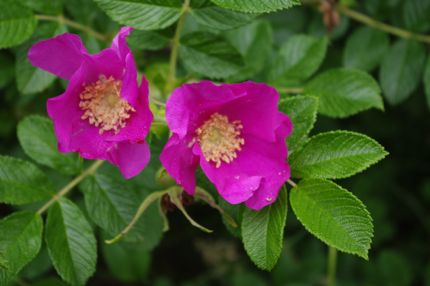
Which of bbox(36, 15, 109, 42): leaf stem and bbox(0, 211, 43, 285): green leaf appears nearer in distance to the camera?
bbox(0, 211, 43, 285): green leaf

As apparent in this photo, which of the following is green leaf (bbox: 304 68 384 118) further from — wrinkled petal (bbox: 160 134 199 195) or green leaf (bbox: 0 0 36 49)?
green leaf (bbox: 0 0 36 49)

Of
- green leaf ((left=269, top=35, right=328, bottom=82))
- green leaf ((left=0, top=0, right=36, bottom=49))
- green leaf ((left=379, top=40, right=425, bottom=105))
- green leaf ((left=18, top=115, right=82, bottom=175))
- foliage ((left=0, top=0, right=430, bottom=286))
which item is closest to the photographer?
foliage ((left=0, top=0, right=430, bottom=286))

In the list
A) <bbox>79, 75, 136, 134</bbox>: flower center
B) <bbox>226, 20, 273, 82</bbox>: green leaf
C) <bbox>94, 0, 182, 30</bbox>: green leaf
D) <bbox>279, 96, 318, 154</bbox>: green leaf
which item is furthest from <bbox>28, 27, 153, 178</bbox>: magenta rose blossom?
<bbox>226, 20, 273, 82</bbox>: green leaf

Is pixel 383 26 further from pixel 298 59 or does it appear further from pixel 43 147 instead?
pixel 43 147

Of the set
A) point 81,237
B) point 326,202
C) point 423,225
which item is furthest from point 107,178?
point 423,225

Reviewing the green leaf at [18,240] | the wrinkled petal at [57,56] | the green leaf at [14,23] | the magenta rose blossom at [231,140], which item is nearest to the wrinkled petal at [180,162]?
the magenta rose blossom at [231,140]

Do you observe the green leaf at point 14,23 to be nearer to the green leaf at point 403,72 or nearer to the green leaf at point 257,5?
the green leaf at point 257,5

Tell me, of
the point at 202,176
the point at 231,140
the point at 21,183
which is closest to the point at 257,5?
the point at 231,140
